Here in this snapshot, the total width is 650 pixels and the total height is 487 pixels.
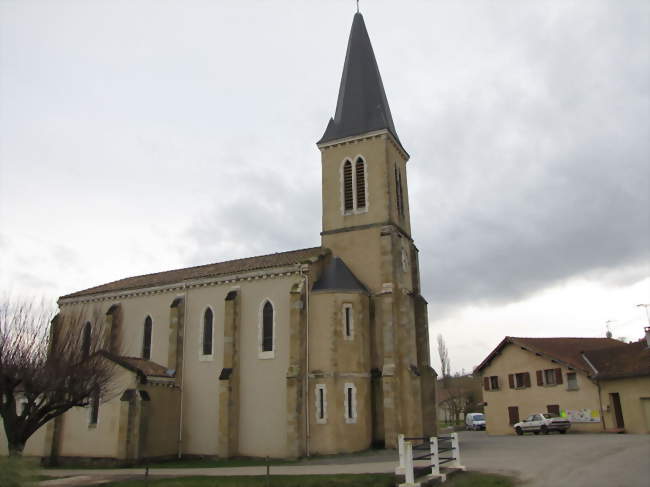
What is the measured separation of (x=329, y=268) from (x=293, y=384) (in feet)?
20.6

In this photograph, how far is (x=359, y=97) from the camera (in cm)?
3350

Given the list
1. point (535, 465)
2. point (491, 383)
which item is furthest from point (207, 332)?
point (491, 383)

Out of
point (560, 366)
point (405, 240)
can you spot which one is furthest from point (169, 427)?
point (560, 366)

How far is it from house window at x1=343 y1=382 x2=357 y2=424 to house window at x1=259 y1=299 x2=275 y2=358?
13.5ft

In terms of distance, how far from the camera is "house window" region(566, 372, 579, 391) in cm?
3709

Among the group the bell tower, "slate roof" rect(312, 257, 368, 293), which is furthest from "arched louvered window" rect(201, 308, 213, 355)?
the bell tower

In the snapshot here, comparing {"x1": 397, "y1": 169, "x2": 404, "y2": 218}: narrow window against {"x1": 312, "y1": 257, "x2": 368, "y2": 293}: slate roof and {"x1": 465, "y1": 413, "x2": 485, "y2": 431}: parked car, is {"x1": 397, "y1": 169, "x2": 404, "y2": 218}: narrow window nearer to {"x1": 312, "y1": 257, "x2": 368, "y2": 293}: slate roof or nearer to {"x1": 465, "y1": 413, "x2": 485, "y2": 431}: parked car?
{"x1": 312, "y1": 257, "x2": 368, "y2": 293}: slate roof

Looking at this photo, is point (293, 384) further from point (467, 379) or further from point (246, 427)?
point (467, 379)

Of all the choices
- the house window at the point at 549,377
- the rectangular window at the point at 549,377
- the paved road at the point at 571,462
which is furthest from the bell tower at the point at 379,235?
the rectangular window at the point at 549,377

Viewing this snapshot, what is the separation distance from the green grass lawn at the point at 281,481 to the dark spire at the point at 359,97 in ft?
64.7

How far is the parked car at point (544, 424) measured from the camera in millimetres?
34938

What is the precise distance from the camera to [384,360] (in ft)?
88.8

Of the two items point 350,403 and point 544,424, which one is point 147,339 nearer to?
point 350,403

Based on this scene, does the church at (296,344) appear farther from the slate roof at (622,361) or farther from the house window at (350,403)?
the slate roof at (622,361)
